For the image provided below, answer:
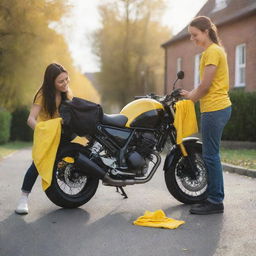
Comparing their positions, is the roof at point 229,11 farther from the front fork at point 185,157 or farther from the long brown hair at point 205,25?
the long brown hair at point 205,25

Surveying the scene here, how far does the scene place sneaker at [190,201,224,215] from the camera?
5.56 meters

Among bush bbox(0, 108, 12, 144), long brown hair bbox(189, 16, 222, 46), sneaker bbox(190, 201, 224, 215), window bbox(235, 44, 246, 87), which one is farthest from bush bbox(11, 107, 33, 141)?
long brown hair bbox(189, 16, 222, 46)

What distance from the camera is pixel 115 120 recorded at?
5.84 metres

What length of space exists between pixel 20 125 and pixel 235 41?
11334mm

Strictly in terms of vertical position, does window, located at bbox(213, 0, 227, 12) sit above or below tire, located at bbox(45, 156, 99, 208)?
above

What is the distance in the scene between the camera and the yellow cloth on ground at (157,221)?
5.03 meters

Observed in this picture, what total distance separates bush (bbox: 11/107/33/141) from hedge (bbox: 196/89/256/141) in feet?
41.2

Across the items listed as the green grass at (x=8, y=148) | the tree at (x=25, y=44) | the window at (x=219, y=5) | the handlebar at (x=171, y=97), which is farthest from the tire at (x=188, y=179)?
the window at (x=219, y=5)

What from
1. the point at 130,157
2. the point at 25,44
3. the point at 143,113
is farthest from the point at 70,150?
the point at 25,44

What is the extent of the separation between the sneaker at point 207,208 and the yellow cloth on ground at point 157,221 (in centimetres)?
40

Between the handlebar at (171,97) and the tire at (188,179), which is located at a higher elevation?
the handlebar at (171,97)

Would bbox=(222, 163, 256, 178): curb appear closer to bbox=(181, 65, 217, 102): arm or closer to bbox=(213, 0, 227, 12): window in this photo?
bbox=(181, 65, 217, 102): arm

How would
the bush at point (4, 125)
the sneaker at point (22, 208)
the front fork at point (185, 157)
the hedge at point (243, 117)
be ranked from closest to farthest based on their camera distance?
the sneaker at point (22, 208), the front fork at point (185, 157), the hedge at point (243, 117), the bush at point (4, 125)

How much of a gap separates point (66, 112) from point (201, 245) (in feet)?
7.00
